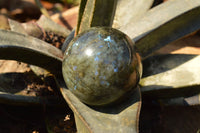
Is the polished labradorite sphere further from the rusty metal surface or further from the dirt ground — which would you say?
the dirt ground

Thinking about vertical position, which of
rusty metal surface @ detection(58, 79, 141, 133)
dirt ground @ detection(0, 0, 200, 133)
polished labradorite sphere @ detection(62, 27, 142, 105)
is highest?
polished labradorite sphere @ detection(62, 27, 142, 105)

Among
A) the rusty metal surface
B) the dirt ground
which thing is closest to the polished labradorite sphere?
the rusty metal surface

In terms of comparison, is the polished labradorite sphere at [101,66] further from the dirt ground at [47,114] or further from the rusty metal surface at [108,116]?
the dirt ground at [47,114]

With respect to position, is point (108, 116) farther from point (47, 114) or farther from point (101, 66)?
point (47, 114)

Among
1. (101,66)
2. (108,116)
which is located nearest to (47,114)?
(108,116)

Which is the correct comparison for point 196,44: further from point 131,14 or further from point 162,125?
point 162,125

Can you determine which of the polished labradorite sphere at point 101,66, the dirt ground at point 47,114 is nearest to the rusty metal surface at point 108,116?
the polished labradorite sphere at point 101,66
